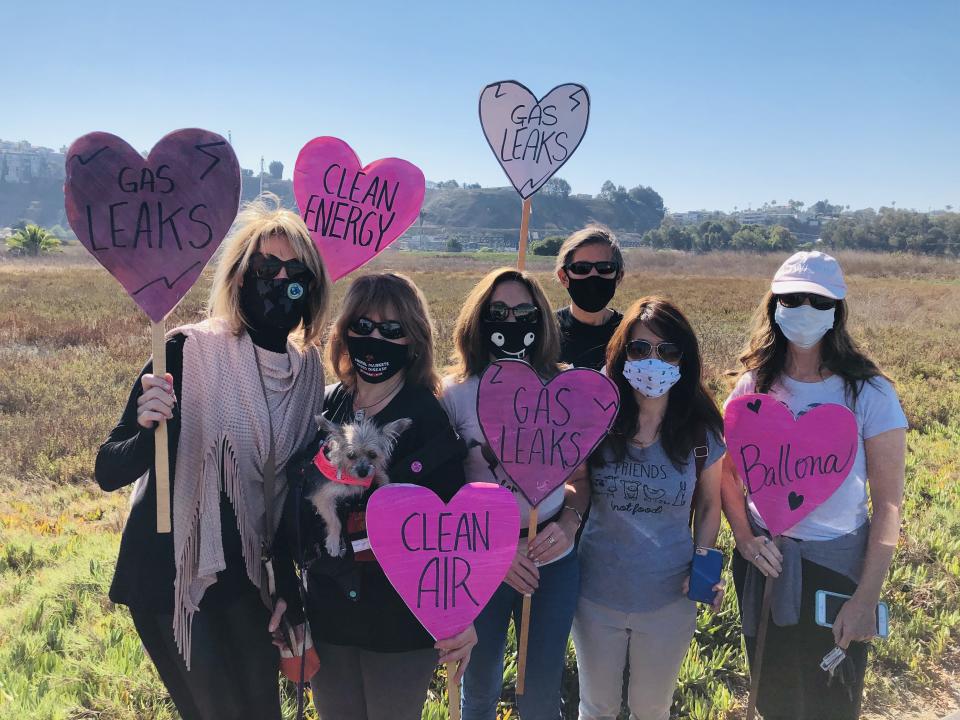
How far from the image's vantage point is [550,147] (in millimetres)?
3203

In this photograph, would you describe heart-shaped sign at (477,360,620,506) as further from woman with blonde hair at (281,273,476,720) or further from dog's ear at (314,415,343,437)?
dog's ear at (314,415,343,437)

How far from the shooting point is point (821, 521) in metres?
2.52

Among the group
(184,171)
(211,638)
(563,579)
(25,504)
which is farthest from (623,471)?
(25,504)

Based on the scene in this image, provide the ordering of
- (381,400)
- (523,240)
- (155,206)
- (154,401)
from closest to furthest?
1. (154,401)
2. (155,206)
3. (381,400)
4. (523,240)

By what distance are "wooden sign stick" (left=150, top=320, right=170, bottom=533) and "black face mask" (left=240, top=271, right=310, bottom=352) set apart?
36cm

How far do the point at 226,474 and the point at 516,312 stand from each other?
1.18 m

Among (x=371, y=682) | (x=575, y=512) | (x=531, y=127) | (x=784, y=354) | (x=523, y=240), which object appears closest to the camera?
(x=371, y=682)

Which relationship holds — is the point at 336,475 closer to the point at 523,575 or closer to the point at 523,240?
the point at 523,575

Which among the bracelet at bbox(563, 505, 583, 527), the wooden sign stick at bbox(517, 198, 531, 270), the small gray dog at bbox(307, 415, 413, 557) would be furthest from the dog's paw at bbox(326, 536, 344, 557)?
the wooden sign stick at bbox(517, 198, 531, 270)

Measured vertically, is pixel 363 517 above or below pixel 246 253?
below

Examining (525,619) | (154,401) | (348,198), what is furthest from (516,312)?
(154,401)

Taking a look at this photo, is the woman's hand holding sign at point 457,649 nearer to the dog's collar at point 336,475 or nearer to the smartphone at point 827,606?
the dog's collar at point 336,475

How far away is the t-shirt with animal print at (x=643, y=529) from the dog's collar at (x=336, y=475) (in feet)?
3.12

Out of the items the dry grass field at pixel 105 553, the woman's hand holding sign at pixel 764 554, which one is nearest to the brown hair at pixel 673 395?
the woman's hand holding sign at pixel 764 554
